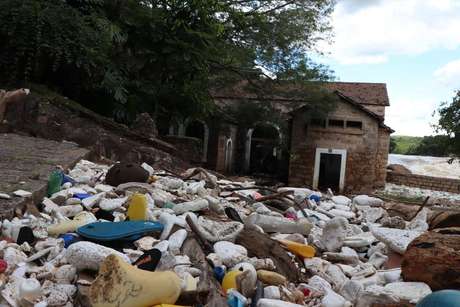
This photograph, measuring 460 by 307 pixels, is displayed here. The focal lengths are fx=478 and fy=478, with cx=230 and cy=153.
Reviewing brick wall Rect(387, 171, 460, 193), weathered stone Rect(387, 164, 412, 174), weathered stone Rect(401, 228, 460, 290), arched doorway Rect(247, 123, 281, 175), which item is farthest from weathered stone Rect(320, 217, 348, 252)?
weathered stone Rect(387, 164, 412, 174)

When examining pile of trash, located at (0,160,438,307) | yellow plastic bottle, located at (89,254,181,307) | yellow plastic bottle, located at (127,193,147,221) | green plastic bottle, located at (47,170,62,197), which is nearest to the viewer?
yellow plastic bottle, located at (89,254,181,307)

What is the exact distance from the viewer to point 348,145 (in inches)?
664

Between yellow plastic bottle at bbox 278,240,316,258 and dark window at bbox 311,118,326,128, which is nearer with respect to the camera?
yellow plastic bottle at bbox 278,240,316,258

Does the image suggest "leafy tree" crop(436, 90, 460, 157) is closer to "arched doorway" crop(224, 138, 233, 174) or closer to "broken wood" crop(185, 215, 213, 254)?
"arched doorway" crop(224, 138, 233, 174)

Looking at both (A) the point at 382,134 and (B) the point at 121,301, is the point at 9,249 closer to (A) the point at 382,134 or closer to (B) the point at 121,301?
(B) the point at 121,301

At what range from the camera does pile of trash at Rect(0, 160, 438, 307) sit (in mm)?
1829

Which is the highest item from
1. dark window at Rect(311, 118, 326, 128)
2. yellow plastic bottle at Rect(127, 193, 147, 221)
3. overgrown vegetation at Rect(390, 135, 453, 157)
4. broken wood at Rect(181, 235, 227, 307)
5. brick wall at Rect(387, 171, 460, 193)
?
dark window at Rect(311, 118, 326, 128)

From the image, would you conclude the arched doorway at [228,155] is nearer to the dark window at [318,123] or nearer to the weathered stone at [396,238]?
the dark window at [318,123]

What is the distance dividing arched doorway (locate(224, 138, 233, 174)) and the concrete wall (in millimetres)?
2838

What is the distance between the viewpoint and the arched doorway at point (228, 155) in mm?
18781

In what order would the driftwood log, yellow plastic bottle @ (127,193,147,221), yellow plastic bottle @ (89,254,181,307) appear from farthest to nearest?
yellow plastic bottle @ (127,193,147,221)
the driftwood log
yellow plastic bottle @ (89,254,181,307)

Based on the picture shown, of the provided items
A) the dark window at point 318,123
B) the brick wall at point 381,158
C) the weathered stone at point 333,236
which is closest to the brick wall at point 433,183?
the brick wall at point 381,158

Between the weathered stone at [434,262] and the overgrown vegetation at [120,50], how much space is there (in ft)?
19.4

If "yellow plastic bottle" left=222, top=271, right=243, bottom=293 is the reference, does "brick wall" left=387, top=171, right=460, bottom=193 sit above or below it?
below
